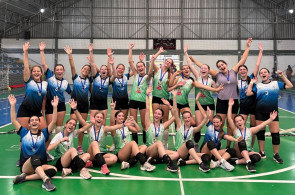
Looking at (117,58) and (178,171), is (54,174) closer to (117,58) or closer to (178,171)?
(178,171)

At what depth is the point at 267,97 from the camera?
17.3 feet

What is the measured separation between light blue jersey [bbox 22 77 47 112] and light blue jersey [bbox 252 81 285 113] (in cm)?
436

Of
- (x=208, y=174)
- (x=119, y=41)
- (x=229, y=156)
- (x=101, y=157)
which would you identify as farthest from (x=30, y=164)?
(x=119, y=41)

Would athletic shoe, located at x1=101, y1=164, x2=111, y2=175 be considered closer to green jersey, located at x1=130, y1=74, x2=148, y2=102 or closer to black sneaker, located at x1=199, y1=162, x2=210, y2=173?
black sneaker, located at x1=199, y1=162, x2=210, y2=173

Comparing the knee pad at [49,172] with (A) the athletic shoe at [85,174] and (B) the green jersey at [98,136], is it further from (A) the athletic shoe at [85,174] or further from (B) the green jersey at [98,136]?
(B) the green jersey at [98,136]

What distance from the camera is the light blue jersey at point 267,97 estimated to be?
5.26 m

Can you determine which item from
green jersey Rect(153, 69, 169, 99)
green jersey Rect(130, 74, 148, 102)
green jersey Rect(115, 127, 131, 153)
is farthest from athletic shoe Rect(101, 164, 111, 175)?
green jersey Rect(153, 69, 169, 99)

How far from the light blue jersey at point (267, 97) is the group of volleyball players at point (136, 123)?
0.06 feet

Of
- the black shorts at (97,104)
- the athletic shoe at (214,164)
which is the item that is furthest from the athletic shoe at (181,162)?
the black shorts at (97,104)

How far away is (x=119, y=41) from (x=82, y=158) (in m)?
22.8

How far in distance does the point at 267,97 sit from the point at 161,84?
2280 mm

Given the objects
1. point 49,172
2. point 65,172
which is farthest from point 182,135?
point 49,172

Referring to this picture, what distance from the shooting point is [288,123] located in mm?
9008

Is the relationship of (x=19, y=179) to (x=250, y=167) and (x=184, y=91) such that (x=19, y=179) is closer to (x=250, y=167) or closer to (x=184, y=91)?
(x=184, y=91)
